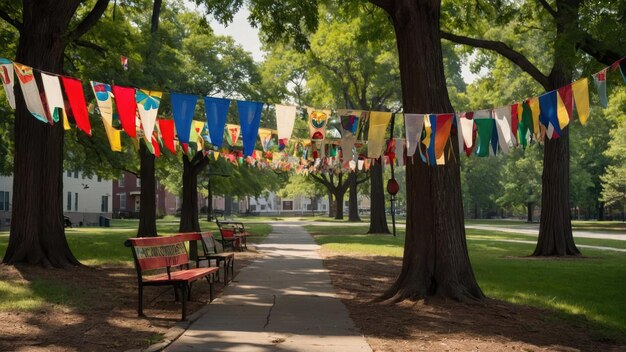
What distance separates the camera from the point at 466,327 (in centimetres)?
753

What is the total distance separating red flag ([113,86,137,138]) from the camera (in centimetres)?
936

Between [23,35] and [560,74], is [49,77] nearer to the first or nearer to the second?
[23,35]

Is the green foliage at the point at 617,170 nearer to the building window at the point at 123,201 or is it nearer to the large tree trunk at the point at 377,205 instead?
the large tree trunk at the point at 377,205

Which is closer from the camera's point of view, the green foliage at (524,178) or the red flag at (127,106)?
the red flag at (127,106)

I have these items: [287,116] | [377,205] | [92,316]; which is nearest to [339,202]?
[377,205]

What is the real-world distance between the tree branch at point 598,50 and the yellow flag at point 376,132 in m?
5.93

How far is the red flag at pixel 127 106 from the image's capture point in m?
9.36

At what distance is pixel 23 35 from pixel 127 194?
67444 millimetres

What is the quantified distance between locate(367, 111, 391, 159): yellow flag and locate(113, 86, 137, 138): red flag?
12.3 feet

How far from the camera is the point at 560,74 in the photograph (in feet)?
61.0

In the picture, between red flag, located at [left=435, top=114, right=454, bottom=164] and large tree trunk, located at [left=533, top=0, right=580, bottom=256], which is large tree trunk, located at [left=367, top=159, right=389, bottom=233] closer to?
large tree trunk, located at [left=533, top=0, right=580, bottom=256]

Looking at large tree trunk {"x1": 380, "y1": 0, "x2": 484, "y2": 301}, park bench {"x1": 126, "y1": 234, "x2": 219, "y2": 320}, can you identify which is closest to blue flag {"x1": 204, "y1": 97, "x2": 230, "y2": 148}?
park bench {"x1": 126, "y1": 234, "x2": 219, "y2": 320}

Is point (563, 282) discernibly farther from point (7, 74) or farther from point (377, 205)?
point (377, 205)

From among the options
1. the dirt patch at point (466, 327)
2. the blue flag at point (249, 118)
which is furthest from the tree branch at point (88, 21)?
the dirt patch at point (466, 327)
